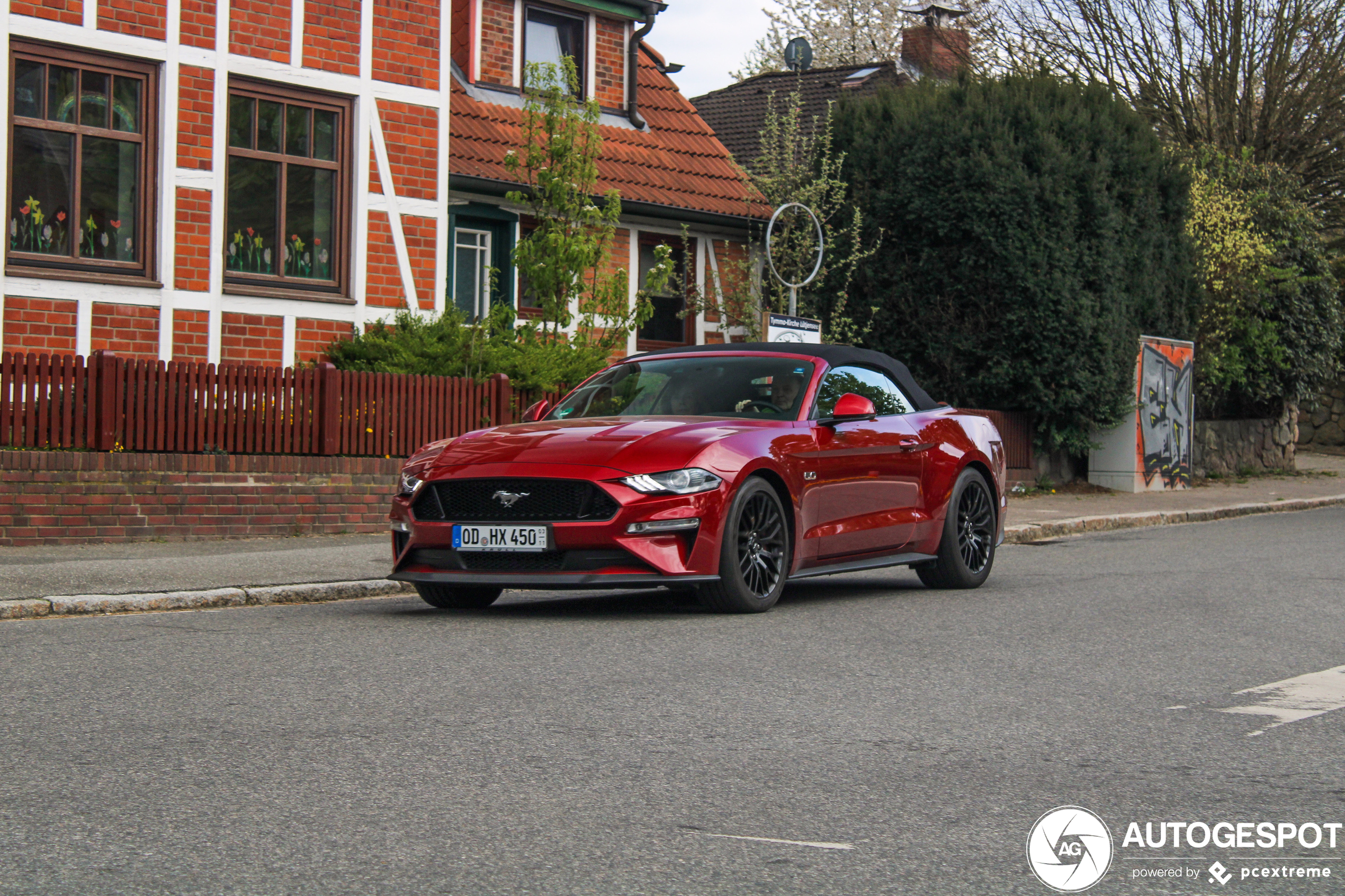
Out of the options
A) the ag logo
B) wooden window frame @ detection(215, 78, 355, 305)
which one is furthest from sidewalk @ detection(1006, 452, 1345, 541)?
the ag logo

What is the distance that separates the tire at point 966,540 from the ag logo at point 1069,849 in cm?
645

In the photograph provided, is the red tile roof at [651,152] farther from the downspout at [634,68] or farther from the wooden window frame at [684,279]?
the wooden window frame at [684,279]

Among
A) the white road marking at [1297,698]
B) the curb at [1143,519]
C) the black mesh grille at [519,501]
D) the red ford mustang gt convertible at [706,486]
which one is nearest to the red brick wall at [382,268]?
the curb at [1143,519]

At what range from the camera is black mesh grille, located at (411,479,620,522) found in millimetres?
8922

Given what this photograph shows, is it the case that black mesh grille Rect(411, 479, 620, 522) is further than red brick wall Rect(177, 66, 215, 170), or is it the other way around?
red brick wall Rect(177, 66, 215, 170)

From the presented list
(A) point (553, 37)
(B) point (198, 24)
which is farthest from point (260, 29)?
(A) point (553, 37)

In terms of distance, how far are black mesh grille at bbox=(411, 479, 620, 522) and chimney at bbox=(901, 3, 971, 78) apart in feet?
96.1

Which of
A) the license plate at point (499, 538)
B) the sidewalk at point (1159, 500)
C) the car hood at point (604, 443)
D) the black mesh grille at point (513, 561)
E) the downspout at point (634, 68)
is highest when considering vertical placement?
the downspout at point (634, 68)

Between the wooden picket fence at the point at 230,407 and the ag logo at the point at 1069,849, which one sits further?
the wooden picket fence at the point at 230,407

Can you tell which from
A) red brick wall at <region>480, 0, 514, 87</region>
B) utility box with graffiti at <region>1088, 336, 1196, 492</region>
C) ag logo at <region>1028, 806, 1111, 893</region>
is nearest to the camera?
ag logo at <region>1028, 806, 1111, 893</region>

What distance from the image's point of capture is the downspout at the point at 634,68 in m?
25.0

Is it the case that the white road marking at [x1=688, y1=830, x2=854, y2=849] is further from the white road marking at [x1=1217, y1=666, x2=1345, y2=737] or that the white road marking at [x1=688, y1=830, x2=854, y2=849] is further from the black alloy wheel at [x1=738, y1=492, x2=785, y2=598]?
the black alloy wheel at [x1=738, y1=492, x2=785, y2=598]

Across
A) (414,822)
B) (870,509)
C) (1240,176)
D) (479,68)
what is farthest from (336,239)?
(1240,176)

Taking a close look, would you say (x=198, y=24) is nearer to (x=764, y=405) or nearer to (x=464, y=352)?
(x=464, y=352)
